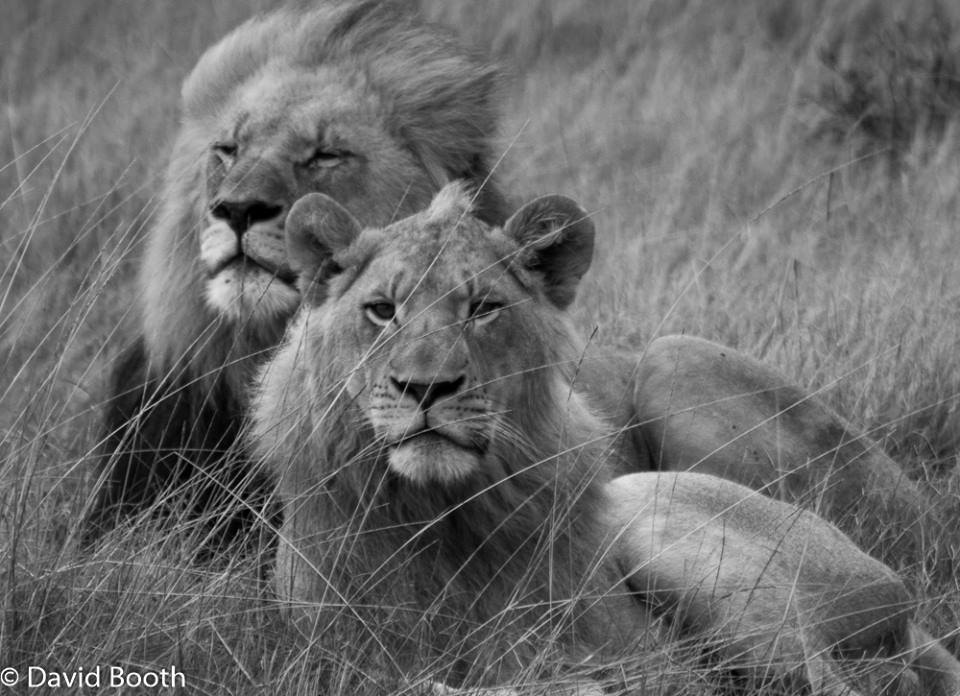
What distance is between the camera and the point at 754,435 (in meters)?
5.52

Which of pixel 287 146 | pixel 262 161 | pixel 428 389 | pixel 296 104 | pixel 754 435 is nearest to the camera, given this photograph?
pixel 428 389

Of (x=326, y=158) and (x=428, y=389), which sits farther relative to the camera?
(x=326, y=158)

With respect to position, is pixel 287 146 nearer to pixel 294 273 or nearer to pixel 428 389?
pixel 294 273

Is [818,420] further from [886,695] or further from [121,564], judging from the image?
[121,564]

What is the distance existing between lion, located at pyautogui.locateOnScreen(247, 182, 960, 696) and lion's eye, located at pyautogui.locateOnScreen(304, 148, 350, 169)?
33.1 inches

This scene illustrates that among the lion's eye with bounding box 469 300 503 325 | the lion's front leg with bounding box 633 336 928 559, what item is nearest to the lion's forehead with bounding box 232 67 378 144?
the lion's front leg with bounding box 633 336 928 559

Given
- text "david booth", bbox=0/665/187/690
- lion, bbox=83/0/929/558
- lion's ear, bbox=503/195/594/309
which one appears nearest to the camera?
text "david booth", bbox=0/665/187/690

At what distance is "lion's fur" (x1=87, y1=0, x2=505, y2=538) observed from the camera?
5.23m

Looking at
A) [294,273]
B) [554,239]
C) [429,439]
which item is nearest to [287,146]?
[294,273]

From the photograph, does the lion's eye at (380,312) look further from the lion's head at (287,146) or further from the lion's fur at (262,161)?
the lion's fur at (262,161)

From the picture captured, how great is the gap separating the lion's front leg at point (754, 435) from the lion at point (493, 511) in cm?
64

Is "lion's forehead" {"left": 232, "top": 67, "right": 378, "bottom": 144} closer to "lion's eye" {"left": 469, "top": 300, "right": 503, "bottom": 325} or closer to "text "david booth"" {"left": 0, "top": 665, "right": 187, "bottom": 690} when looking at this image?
"lion's eye" {"left": 469, "top": 300, "right": 503, "bottom": 325}

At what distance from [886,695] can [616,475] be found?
4.58ft

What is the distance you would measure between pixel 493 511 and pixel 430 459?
0.40m
